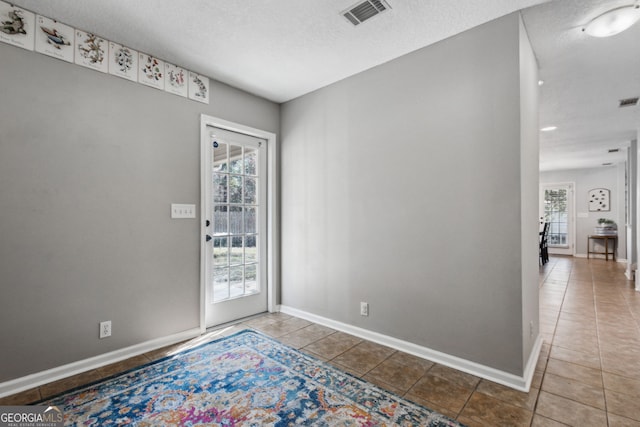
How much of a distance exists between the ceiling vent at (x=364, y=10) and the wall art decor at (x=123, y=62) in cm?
180

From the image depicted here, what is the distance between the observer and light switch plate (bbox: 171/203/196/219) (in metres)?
2.84

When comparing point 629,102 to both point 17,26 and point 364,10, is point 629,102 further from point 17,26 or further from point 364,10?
point 17,26

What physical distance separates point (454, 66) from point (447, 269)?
1.58 m

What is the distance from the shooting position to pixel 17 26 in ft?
6.77

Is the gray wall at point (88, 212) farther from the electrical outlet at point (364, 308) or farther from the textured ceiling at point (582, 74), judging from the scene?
the textured ceiling at point (582, 74)

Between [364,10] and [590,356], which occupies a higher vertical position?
[364,10]

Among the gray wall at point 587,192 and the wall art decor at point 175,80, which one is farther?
the gray wall at point 587,192

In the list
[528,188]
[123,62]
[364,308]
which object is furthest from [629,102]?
[123,62]

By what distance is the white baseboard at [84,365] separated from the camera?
2029 millimetres

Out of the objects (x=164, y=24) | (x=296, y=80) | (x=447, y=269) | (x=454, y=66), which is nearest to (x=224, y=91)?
(x=296, y=80)

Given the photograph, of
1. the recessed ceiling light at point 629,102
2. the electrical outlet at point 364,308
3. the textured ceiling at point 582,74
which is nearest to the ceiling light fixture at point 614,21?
the textured ceiling at point 582,74

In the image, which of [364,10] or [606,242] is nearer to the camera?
[364,10]

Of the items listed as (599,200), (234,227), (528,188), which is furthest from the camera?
(599,200)

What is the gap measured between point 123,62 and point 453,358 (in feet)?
11.6
